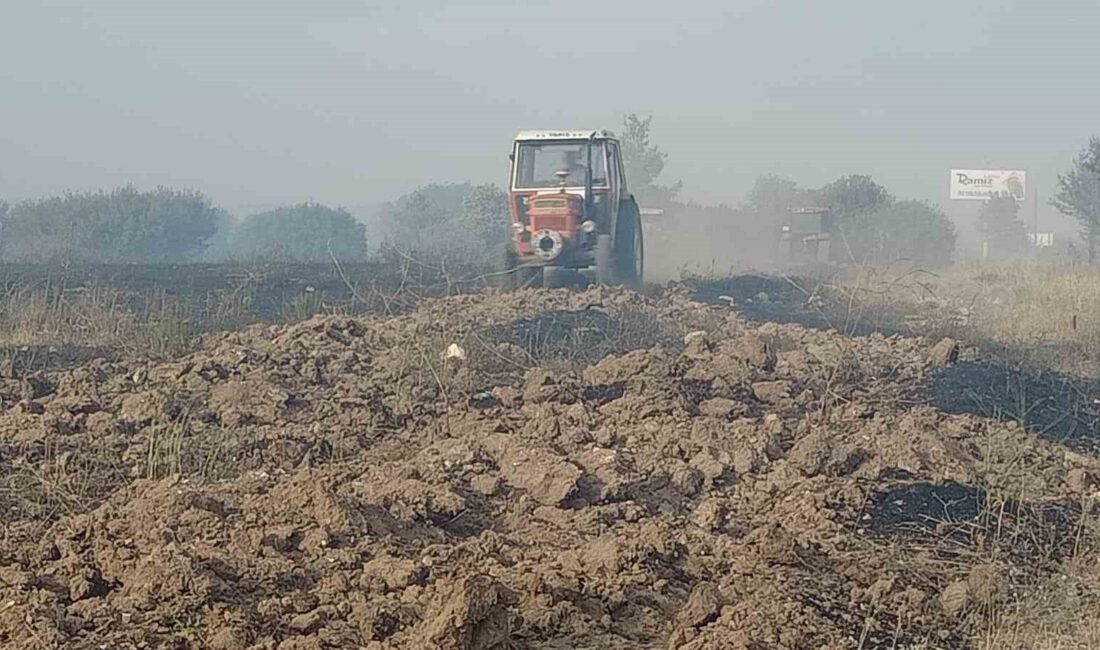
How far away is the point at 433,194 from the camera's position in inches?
2648

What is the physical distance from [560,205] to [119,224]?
26.2 m

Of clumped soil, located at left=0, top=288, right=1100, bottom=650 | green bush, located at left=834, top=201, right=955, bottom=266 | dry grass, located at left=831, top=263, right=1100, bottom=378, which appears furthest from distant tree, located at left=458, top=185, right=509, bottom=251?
clumped soil, located at left=0, top=288, right=1100, bottom=650

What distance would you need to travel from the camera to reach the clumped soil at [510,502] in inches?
157

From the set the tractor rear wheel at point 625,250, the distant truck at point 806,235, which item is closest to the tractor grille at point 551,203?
the tractor rear wheel at point 625,250

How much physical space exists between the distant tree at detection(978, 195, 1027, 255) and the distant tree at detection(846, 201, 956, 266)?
11908 millimetres

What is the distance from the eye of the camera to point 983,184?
184 feet

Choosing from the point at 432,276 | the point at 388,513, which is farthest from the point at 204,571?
the point at 432,276

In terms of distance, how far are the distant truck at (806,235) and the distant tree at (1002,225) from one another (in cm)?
1849

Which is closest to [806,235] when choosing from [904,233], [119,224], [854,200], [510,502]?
[904,233]

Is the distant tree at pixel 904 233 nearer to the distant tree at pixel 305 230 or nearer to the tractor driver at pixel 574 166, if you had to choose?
the distant tree at pixel 305 230

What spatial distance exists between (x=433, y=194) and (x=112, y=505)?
6279cm

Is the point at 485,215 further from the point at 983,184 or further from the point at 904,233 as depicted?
the point at 983,184

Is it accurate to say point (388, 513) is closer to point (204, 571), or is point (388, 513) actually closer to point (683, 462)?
point (204, 571)

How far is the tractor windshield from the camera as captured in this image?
15805mm
